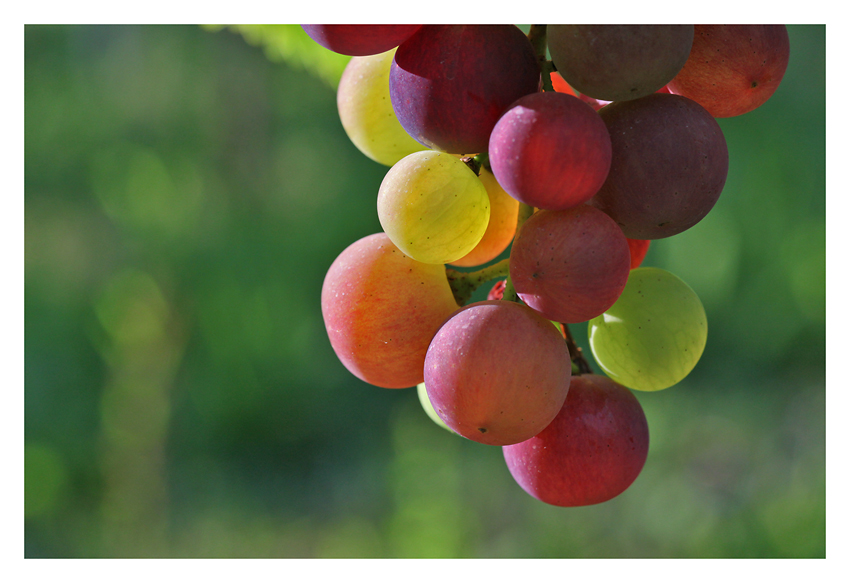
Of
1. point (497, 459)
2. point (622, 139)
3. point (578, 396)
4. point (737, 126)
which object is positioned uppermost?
point (737, 126)

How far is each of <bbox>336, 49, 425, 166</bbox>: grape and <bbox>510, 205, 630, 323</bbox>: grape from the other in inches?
3.9

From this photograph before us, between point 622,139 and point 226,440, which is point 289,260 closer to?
point 226,440

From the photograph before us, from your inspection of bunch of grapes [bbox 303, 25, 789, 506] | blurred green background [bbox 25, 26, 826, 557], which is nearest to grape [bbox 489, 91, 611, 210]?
bunch of grapes [bbox 303, 25, 789, 506]

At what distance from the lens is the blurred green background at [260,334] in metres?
1.23

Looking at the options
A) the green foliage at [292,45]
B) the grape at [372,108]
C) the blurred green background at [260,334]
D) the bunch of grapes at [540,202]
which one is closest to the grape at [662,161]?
the bunch of grapes at [540,202]

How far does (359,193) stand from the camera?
159 cm

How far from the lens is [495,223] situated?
0.28 meters

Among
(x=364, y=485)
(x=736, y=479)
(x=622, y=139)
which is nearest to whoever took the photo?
(x=622, y=139)

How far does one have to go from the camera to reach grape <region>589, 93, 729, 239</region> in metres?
0.21

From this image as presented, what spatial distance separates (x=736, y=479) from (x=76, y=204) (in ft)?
5.74

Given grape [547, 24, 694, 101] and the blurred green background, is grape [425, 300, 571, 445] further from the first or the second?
the blurred green background

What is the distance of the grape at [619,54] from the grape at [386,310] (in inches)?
4.1
